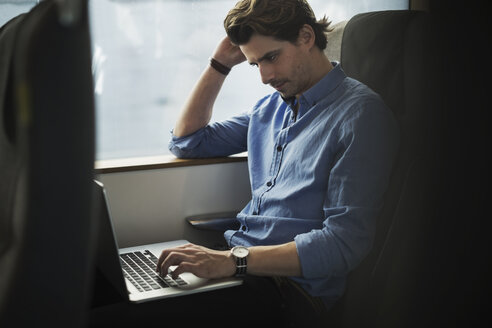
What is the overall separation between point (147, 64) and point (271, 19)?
0.48 meters

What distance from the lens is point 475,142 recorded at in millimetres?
620

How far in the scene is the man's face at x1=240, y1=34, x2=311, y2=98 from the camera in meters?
1.32

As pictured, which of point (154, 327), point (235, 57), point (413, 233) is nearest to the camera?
point (413, 233)

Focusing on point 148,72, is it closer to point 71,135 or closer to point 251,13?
point 251,13

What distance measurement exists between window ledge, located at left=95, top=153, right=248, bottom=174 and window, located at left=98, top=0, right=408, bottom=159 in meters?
0.08

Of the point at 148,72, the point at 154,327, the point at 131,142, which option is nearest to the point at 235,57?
the point at 148,72

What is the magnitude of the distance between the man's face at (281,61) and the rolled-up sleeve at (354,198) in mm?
222

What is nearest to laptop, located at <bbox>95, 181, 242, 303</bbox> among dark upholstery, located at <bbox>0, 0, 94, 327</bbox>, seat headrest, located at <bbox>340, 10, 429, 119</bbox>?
dark upholstery, located at <bbox>0, 0, 94, 327</bbox>

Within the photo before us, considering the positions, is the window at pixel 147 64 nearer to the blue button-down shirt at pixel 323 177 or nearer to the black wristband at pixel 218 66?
the black wristband at pixel 218 66

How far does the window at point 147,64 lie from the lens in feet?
5.16

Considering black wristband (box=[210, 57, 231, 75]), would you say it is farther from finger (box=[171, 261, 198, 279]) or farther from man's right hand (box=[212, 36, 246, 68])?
finger (box=[171, 261, 198, 279])

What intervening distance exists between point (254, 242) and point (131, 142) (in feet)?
1.75

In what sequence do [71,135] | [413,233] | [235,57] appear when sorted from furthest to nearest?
[235,57] < [413,233] < [71,135]

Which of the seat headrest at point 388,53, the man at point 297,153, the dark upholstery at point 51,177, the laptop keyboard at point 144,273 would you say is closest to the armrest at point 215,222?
the man at point 297,153
